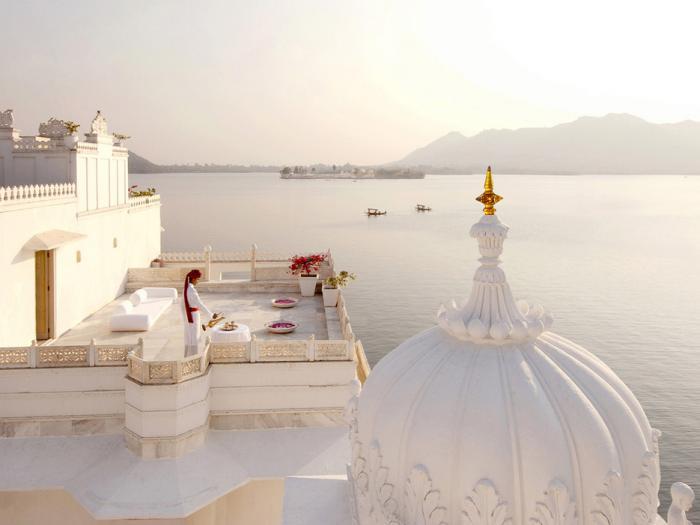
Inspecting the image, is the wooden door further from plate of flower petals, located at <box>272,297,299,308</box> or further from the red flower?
the red flower

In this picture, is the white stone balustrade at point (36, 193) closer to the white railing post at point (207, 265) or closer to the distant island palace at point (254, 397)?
the distant island palace at point (254, 397)

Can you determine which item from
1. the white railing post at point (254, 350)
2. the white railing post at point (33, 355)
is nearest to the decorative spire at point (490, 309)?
the white railing post at point (254, 350)

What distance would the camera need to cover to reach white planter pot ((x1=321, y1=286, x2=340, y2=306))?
21203 millimetres

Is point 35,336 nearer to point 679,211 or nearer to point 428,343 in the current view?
point 428,343

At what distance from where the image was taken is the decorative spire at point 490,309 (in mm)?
6809

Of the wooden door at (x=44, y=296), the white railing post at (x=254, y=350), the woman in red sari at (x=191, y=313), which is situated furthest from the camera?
the wooden door at (x=44, y=296)

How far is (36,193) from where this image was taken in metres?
17.5

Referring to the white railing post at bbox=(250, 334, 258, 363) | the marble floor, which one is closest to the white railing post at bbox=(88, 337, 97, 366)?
the marble floor

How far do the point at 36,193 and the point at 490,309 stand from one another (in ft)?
49.0

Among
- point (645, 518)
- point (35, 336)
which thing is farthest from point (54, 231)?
point (645, 518)

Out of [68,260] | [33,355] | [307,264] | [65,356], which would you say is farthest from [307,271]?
[33,355]

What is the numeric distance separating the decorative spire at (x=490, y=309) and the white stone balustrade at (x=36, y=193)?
1290cm

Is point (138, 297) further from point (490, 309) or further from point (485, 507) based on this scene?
point (485, 507)

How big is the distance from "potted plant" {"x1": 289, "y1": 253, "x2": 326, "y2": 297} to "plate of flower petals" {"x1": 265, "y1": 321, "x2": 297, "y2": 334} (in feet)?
15.4
